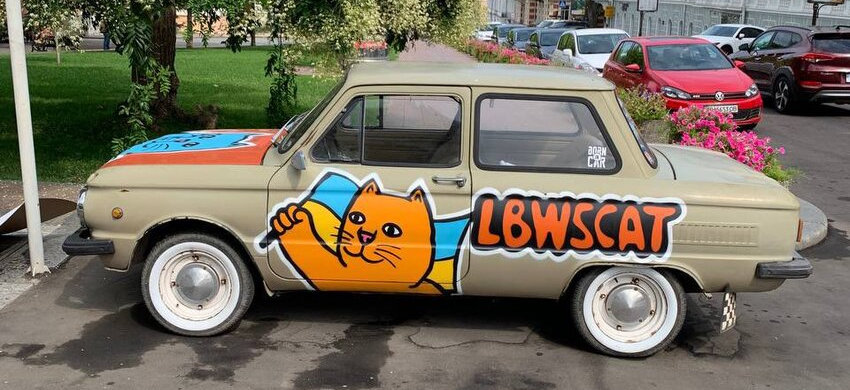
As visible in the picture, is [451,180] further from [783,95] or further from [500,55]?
[500,55]

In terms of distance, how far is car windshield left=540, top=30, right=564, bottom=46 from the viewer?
2819 cm

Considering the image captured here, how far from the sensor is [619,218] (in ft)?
17.7

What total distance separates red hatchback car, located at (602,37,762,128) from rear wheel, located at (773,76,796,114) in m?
2.85

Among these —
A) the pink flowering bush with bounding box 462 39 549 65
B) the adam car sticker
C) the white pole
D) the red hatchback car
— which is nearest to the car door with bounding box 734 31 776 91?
the red hatchback car

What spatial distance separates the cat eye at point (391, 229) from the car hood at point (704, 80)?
9.52 m

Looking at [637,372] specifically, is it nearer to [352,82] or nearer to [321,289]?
[321,289]

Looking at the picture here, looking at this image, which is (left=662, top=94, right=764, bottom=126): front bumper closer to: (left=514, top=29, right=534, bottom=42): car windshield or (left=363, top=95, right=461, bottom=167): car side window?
(left=363, top=95, right=461, bottom=167): car side window

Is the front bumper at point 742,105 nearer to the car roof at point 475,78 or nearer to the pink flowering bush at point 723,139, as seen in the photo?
the pink flowering bush at point 723,139

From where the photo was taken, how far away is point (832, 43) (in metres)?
17.1

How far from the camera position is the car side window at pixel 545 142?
548 cm

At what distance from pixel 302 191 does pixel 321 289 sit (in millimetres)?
651

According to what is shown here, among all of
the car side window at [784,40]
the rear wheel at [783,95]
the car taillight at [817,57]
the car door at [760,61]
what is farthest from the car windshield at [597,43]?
the car taillight at [817,57]

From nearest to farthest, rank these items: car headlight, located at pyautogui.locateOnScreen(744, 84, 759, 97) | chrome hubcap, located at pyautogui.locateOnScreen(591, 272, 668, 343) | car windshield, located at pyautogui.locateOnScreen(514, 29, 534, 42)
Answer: chrome hubcap, located at pyautogui.locateOnScreen(591, 272, 668, 343) < car headlight, located at pyautogui.locateOnScreen(744, 84, 759, 97) < car windshield, located at pyautogui.locateOnScreen(514, 29, 534, 42)

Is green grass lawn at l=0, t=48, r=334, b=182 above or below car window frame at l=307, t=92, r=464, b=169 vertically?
below
